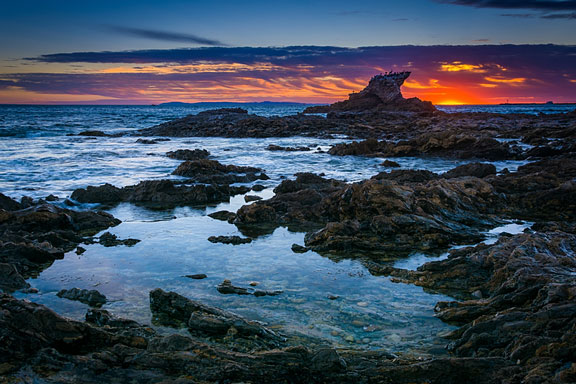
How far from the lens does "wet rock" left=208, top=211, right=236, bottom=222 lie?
11641 millimetres

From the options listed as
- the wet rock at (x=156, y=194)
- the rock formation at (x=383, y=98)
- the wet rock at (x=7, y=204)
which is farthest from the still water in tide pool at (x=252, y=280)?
the rock formation at (x=383, y=98)

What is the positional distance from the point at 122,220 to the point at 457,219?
27.8ft

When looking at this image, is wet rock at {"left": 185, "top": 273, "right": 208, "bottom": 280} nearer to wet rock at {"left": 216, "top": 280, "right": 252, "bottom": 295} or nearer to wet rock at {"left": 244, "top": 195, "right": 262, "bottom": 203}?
wet rock at {"left": 216, "top": 280, "right": 252, "bottom": 295}

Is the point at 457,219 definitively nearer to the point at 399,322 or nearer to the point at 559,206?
the point at 559,206

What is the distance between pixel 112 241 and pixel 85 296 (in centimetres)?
312

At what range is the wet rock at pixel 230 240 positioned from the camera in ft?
31.0

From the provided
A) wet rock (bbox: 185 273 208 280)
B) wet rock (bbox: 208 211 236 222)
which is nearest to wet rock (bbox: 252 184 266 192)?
wet rock (bbox: 208 211 236 222)

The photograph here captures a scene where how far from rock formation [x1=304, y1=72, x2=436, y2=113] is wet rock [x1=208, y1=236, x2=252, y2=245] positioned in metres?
86.7

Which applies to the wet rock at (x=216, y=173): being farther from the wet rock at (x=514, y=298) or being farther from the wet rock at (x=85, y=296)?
the wet rock at (x=514, y=298)

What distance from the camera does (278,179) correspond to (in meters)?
18.7

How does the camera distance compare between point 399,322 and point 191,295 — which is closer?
point 399,322

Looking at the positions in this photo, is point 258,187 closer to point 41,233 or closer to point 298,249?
point 298,249

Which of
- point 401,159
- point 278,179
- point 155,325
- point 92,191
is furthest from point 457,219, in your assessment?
point 401,159

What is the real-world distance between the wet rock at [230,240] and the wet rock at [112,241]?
62.5 inches
